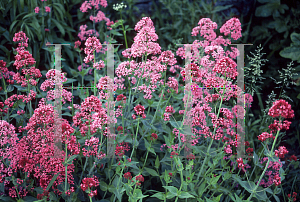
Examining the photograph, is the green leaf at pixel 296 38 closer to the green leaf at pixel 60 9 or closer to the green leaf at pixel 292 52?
the green leaf at pixel 292 52

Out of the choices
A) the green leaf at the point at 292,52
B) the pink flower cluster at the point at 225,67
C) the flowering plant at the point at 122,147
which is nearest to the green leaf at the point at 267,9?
the green leaf at the point at 292,52

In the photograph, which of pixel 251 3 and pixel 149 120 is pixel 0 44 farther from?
pixel 251 3

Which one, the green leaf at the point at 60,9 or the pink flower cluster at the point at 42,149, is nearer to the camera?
the pink flower cluster at the point at 42,149

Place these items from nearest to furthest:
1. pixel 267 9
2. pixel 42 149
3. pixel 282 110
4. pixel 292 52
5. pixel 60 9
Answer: pixel 282 110 < pixel 42 149 < pixel 292 52 < pixel 60 9 < pixel 267 9

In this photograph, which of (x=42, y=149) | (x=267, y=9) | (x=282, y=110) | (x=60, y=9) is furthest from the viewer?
(x=267, y=9)

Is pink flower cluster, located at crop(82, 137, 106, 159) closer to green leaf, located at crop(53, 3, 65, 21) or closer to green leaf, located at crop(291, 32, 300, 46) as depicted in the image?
green leaf, located at crop(53, 3, 65, 21)

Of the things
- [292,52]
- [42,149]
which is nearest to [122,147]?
[42,149]

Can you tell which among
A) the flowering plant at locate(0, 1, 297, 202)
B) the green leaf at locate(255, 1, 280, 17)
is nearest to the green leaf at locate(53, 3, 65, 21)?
the flowering plant at locate(0, 1, 297, 202)

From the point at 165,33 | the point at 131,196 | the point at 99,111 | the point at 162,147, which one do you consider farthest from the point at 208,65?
the point at 165,33

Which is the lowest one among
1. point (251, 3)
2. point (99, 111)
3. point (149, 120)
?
point (149, 120)

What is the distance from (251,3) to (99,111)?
3566mm

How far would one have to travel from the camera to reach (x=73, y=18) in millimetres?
3965


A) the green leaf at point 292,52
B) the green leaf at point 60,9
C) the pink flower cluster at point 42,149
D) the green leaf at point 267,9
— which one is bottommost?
the pink flower cluster at point 42,149

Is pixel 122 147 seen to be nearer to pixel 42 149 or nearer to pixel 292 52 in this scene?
pixel 42 149
